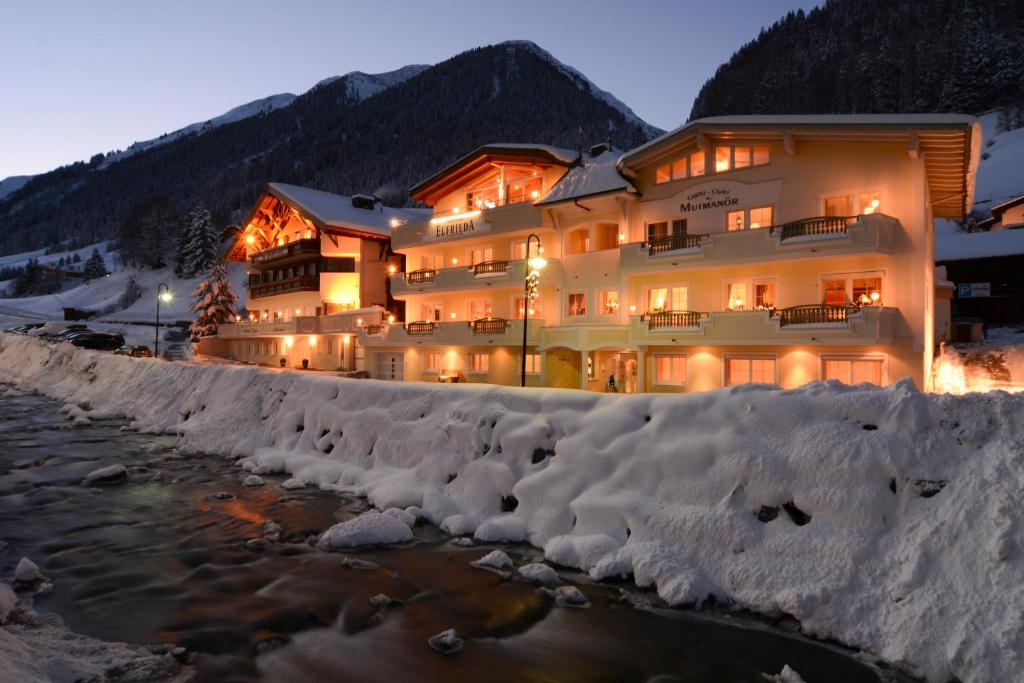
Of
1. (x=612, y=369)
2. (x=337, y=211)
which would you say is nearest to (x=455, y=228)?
(x=612, y=369)

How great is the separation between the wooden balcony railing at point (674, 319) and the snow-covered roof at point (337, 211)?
26629mm

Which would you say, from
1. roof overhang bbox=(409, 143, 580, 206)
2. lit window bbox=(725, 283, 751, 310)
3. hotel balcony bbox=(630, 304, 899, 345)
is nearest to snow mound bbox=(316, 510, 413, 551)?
hotel balcony bbox=(630, 304, 899, 345)

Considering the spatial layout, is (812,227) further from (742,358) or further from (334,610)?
(334,610)

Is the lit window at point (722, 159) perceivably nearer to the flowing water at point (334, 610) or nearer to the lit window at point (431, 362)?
the lit window at point (431, 362)

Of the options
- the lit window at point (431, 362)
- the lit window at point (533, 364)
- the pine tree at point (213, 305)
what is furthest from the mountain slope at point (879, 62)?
the pine tree at point (213, 305)

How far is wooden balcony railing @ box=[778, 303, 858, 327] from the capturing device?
21.3 meters

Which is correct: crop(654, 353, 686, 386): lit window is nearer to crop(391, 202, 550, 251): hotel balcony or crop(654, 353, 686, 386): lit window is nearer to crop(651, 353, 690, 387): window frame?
crop(651, 353, 690, 387): window frame

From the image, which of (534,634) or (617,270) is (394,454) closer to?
(534,634)

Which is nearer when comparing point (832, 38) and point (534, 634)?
point (534, 634)

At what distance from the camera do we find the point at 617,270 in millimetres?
29094

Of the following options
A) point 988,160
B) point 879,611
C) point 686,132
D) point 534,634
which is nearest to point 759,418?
point 879,611

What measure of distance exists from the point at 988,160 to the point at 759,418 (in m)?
101

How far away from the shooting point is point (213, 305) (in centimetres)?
6044

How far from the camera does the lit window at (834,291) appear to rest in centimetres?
2312
